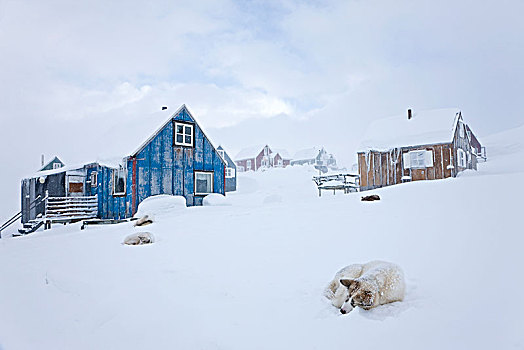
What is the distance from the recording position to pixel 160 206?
13055 millimetres

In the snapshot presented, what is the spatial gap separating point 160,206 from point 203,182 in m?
4.27

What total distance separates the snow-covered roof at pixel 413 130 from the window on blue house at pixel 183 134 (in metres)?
10.9

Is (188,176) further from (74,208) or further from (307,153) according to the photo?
(307,153)

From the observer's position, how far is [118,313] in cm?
384

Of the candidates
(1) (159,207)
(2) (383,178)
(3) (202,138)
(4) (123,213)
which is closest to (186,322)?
(1) (159,207)

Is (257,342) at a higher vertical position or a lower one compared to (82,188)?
lower

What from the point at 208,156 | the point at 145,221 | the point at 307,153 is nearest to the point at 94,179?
the point at 208,156

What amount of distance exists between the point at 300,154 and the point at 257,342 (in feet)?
152

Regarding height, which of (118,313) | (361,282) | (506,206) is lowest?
(118,313)

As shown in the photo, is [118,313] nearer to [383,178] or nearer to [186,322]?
[186,322]

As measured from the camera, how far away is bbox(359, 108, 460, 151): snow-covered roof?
1912 centimetres

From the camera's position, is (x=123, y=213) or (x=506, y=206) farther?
(x=123, y=213)

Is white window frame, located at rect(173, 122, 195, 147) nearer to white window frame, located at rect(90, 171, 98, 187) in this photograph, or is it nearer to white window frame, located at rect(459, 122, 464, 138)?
white window frame, located at rect(90, 171, 98, 187)

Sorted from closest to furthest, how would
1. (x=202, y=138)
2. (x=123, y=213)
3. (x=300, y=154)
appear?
(x=123, y=213) < (x=202, y=138) < (x=300, y=154)
